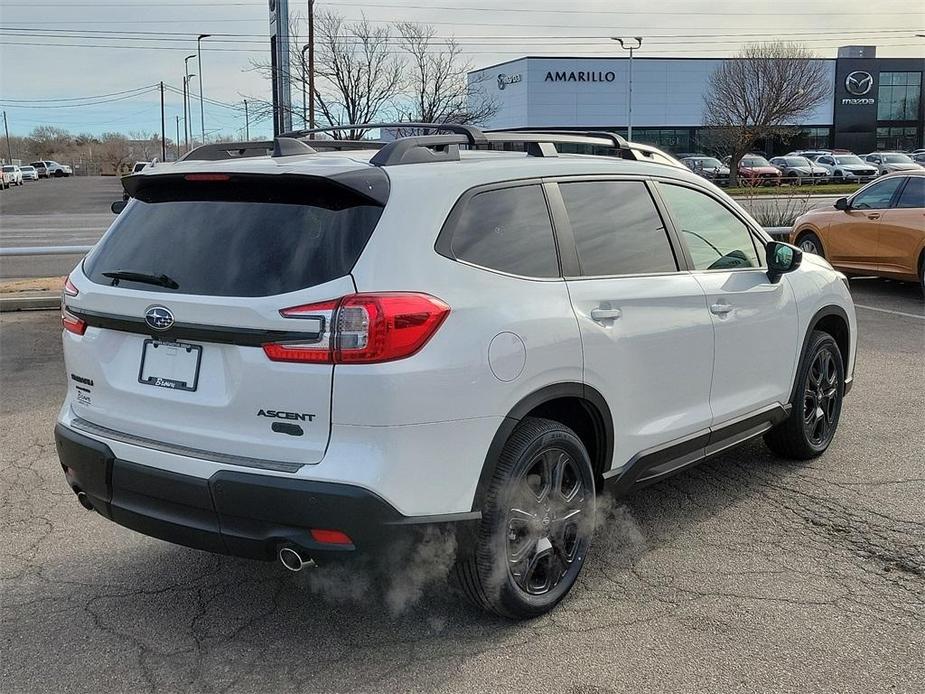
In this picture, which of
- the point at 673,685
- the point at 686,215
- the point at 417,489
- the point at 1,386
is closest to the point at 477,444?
the point at 417,489

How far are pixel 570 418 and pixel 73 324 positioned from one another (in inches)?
80.2

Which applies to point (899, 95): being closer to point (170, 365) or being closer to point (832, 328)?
point (832, 328)

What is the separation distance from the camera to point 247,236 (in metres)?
3.24

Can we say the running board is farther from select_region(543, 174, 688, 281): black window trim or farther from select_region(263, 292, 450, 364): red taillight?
select_region(263, 292, 450, 364): red taillight

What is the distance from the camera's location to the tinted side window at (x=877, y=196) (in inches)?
473

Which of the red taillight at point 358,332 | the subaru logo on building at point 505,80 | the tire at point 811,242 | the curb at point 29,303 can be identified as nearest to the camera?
the red taillight at point 358,332

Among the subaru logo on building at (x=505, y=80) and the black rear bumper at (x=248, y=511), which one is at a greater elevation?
the subaru logo on building at (x=505, y=80)

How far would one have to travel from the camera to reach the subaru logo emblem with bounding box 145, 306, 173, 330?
323 centimetres

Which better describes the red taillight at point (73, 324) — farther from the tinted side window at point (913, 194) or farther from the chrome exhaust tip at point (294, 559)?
the tinted side window at point (913, 194)

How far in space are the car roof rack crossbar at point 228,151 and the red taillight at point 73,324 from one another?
790mm

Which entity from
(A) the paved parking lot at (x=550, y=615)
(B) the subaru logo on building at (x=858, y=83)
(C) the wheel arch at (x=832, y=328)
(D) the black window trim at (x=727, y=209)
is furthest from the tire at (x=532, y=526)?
(B) the subaru logo on building at (x=858, y=83)

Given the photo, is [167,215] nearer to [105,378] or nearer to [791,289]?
[105,378]

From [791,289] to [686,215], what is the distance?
923 millimetres

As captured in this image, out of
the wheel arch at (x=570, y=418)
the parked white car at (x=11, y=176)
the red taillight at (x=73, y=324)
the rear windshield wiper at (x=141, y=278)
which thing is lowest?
the wheel arch at (x=570, y=418)
